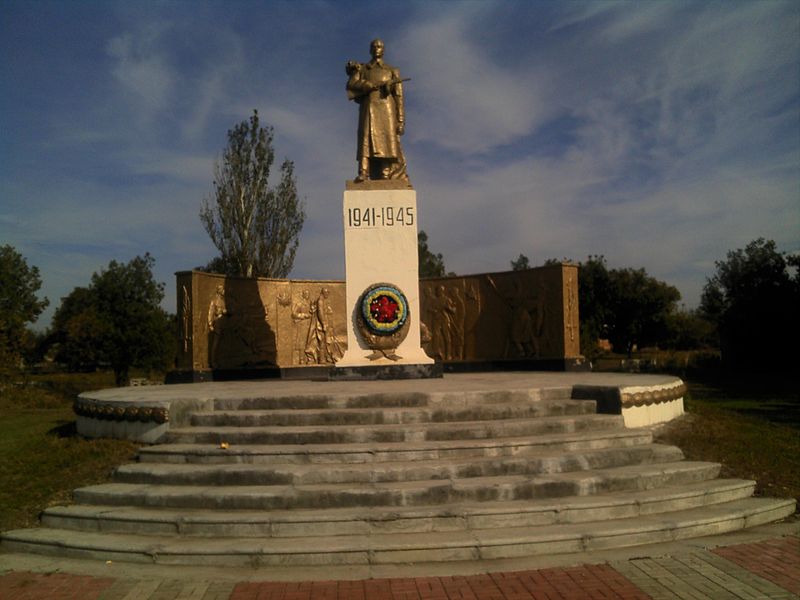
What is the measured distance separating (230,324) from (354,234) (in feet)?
14.3

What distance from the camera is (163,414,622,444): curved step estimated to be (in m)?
A: 6.79

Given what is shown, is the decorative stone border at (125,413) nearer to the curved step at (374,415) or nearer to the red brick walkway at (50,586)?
the curved step at (374,415)

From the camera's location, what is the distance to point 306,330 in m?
15.8

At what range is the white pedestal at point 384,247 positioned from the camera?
12.2 meters

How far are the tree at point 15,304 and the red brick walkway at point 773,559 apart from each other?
2098cm

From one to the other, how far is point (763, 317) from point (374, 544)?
32.4 metres

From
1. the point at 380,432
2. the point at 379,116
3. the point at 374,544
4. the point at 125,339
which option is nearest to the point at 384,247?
the point at 379,116

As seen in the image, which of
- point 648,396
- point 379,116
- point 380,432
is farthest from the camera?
point 379,116

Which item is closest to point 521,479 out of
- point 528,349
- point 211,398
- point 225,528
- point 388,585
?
point 388,585

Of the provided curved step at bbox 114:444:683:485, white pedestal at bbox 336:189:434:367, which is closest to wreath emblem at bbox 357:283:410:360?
white pedestal at bbox 336:189:434:367

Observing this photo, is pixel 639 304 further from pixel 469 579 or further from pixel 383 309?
pixel 469 579

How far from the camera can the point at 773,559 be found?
4.93m

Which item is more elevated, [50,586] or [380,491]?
[380,491]

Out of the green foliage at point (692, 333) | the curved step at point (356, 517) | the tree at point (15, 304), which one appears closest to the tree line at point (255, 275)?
the tree at point (15, 304)
